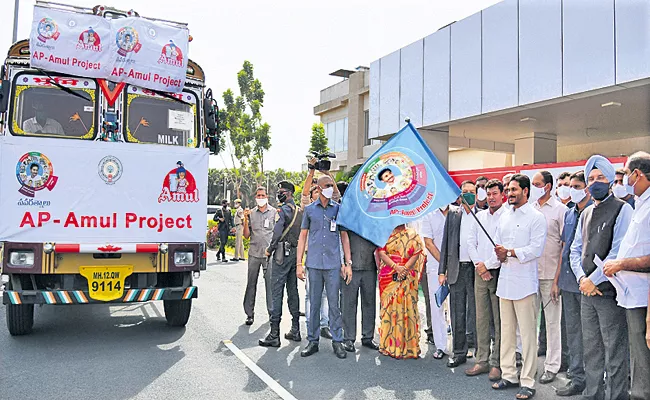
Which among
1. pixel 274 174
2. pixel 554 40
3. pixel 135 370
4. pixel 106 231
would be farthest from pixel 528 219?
pixel 274 174

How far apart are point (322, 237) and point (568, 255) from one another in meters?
2.85

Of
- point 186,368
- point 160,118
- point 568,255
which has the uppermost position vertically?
point 160,118

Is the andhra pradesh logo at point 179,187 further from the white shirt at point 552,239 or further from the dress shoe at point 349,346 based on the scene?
the white shirt at point 552,239

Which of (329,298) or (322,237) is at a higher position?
(322,237)

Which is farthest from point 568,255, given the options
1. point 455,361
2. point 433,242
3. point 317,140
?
point 317,140

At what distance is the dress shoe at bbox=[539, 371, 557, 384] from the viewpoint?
581cm

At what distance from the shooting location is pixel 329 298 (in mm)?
7148

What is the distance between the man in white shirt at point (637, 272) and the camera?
4.47 m

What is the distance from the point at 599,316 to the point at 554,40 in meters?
10.5

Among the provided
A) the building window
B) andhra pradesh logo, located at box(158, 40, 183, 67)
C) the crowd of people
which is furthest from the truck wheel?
the building window

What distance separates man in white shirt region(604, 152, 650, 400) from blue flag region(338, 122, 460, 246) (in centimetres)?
216

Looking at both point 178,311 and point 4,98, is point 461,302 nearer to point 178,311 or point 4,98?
point 178,311

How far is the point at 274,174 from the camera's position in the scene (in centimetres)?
6322

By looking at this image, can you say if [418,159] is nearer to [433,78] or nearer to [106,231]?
[106,231]
